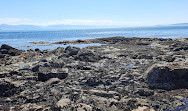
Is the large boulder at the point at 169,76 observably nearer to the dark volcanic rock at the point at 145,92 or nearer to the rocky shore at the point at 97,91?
the rocky shore at the point at 97,91

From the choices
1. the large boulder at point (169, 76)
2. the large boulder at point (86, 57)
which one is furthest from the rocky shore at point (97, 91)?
the large boulder at point (86, 57)

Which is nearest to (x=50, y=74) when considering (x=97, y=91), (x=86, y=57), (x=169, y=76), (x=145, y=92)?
(x=97, y=91)

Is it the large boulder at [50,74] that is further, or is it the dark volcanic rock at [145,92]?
the large boulder at [50,74]

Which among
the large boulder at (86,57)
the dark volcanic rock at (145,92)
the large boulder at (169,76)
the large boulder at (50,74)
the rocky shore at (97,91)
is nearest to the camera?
the rocky shore at (97,91)

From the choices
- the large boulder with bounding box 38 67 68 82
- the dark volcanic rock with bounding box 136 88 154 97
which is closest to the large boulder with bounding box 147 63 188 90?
the dark volcanic rock with bounding box 136 88 154 97

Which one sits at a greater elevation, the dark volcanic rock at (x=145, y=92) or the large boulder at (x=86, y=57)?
the large boulder at (x=86, y=57)

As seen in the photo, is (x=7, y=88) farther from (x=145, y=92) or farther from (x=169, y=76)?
(x=169, y=76)

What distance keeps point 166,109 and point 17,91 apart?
8604mm

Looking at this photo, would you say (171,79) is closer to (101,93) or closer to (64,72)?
(101,93)

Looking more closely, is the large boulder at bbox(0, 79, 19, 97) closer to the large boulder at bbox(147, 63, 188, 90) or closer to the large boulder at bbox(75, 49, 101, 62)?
the large boulder at bbox(147, 63, 188, 90)

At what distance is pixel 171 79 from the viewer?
34.7 feet

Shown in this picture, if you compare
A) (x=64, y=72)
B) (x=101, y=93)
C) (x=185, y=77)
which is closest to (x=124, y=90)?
A: (x=101, y=93)

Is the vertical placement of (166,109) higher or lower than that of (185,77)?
lower

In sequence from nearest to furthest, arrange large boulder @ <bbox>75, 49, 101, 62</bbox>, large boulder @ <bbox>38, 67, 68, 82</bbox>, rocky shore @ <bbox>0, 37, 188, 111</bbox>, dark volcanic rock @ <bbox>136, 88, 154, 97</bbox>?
1. rocky shore @ <bbox>0, 37, 188, 111</bbox>
2. dark volcanic rock @ <bbox>136, 88, 154, 97</bbox>
3. large boulder @ <bbox>38, 67, 68, 82</bbox>
4. large boulder @ <bbox>75, 49, 101, 62</bbox>
